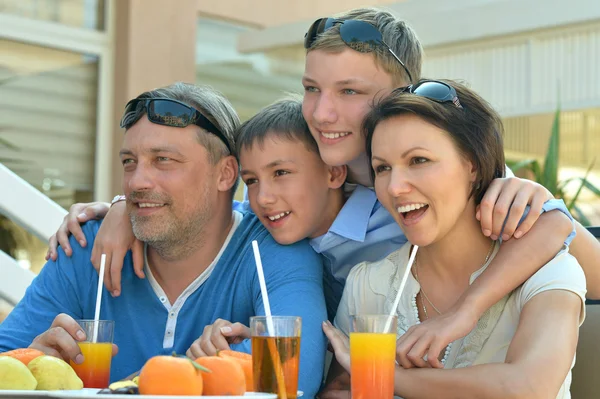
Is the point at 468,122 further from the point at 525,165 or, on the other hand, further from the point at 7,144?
the point at 7,144

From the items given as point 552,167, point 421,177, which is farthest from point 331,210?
point 552,167

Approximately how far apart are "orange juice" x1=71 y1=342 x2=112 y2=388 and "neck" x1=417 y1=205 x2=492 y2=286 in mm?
983

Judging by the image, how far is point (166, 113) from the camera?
328cm

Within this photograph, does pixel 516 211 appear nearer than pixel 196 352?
No

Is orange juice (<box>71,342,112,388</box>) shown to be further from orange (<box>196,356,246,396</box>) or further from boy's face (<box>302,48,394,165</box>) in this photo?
boy's face (<box>302,48,394,165</box>)

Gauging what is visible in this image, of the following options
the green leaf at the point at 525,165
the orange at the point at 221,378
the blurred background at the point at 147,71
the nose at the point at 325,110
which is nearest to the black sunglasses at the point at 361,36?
the nose at the point at 325,110

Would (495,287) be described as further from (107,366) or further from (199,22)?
(199,22)

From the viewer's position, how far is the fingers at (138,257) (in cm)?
324

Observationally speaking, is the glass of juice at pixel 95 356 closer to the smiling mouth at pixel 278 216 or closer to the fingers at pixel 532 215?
the smiling mouth at pixel 278 216

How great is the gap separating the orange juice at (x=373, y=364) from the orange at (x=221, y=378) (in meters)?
0.34

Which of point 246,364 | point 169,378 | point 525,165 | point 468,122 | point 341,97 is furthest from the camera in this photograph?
point 525,165

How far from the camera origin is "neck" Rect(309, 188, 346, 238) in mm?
3207

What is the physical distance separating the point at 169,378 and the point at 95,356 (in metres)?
0.67

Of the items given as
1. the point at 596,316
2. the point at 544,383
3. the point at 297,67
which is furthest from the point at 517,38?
the point at 544,383
